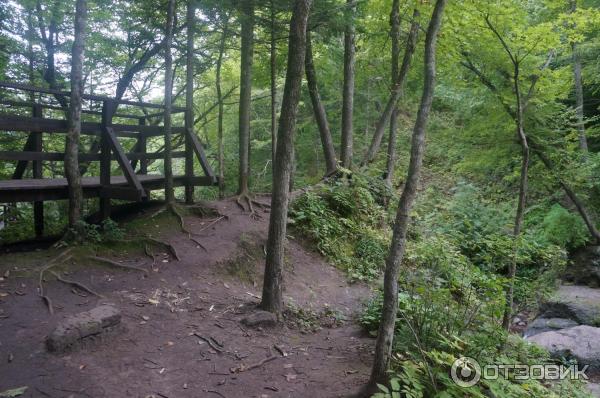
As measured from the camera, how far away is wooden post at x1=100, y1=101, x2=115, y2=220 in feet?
27.3

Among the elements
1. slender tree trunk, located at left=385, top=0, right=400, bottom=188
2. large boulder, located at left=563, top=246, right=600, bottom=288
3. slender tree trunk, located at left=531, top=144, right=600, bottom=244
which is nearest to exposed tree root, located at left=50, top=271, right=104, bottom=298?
slender tree trunk, located at left=385, top=0, right=400, bottom=188

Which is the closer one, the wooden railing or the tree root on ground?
the wooden railing

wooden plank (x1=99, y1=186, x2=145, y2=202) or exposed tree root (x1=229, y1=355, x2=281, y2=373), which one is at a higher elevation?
wooden plank (x1=99, y1=186, x2=145, y2=202)

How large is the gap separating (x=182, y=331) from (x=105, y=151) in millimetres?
4748

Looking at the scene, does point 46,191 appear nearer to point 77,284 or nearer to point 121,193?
point 121,193

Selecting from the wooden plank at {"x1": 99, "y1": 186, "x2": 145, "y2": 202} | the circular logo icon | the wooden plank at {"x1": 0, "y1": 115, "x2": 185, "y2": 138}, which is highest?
the wooden plank at {"x1": 0, "y1": 115, "x2": 185, "y2": 138}

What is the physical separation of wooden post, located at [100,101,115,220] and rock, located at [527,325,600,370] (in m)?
9.33

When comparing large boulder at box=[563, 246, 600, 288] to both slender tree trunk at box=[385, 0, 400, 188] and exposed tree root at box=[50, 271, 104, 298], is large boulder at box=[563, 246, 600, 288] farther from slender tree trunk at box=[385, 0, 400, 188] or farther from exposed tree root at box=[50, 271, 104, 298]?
exposed tree root at box=[50, 271, 104, 298]

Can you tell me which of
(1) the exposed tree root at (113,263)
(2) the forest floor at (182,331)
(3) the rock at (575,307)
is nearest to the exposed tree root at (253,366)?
(2) the forest floor at (182,331)

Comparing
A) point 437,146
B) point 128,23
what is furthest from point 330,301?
point 437,146

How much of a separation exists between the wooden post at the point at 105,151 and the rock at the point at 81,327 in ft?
13.1

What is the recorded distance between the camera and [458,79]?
39.4 feet

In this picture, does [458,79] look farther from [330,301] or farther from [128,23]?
[128,23]

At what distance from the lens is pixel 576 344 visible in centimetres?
809
